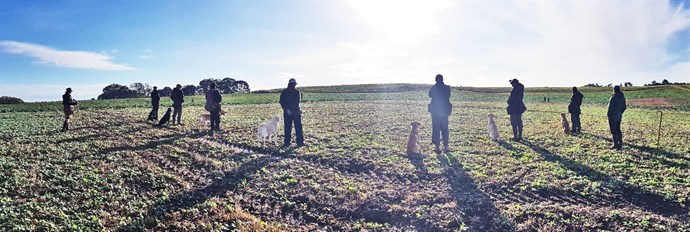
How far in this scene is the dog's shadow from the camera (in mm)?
11320

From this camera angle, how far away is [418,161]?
12352mm

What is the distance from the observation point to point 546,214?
7.76 metres

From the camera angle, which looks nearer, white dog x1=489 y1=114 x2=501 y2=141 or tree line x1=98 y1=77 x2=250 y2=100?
white dog x1=489 y1=114 x2=501 y2=141

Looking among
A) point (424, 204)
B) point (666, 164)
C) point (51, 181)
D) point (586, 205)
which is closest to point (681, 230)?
point (586, 205)

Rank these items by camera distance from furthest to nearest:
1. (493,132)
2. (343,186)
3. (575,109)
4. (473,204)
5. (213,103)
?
1. (213,103)
2. (575,109)
3. (493,132)
4. (343,186)
5. (473,204)

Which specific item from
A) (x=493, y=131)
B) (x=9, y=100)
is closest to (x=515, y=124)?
(x=493, y=131)

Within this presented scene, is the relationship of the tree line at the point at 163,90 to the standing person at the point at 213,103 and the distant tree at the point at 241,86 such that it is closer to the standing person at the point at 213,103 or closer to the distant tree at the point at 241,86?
the distant tree at the point at 241,86

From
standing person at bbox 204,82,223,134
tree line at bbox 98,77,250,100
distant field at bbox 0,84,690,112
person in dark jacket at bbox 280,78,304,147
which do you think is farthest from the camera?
tree line at bbox 98,77,250,100

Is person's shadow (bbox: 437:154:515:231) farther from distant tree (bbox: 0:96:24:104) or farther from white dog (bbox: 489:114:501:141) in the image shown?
distant tree (bbox: 0:96:24:104)

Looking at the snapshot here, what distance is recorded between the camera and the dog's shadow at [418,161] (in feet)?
37.1

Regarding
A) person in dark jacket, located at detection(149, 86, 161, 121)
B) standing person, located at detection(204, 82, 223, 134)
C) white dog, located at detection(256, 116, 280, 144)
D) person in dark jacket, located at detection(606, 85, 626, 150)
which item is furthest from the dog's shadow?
person in dark jacket, located at detection(149, 86, 161, 121)

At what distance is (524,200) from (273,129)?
924 centimetres

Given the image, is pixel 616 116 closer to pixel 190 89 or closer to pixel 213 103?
pixel 213 103

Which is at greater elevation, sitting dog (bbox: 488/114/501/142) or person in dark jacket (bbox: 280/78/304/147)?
person in dark jacket (bbox: 280/78/304/147)
